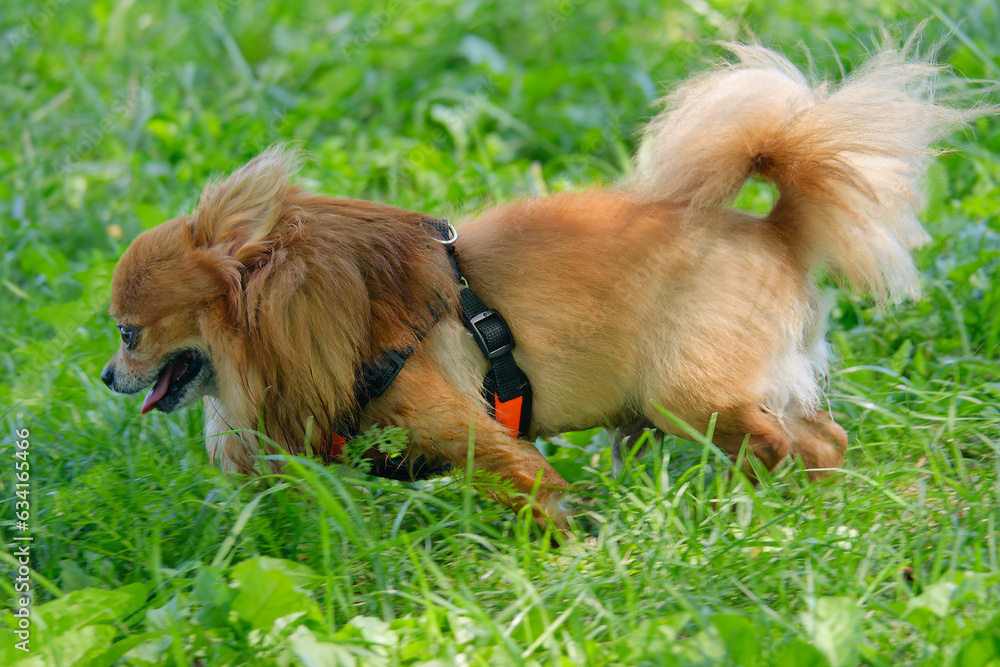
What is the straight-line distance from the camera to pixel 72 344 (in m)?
3.65

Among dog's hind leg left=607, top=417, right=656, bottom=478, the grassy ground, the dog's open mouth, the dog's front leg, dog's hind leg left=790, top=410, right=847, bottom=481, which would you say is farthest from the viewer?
dog's hind leg left=607, top=417, right=656, bottom=478

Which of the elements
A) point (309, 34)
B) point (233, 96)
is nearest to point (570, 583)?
point (233, 96)

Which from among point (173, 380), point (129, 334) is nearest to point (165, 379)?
point (173, 380)

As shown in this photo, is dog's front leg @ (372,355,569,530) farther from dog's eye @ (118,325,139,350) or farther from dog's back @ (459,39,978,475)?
dog's eye @ (118,325,139,350)

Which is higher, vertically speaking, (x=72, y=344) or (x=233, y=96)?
(x=233, y=96)

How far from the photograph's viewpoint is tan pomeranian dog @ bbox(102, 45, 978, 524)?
8.29 feet

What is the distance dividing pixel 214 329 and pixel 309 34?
14.6 feet

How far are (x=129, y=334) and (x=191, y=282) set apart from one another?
0.29 meters

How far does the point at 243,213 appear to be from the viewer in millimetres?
2578

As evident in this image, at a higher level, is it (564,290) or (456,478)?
(564,290)

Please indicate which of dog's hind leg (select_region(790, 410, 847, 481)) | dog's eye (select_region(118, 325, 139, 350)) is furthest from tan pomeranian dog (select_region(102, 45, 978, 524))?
dog's hind leg (select_region(790, 410, 847, 481))

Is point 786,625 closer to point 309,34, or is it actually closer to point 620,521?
point 620,521

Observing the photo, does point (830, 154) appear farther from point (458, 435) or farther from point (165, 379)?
point (165, 379)

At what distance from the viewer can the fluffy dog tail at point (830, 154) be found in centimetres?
259
